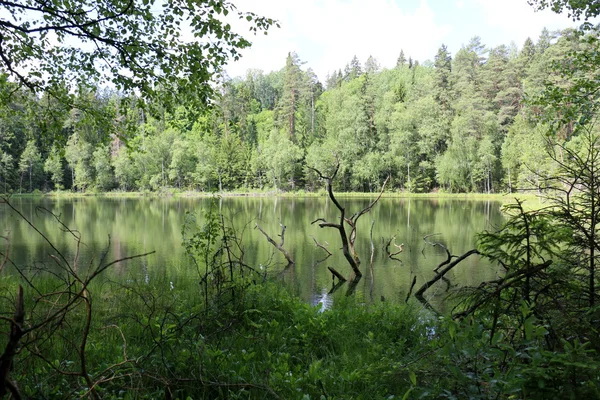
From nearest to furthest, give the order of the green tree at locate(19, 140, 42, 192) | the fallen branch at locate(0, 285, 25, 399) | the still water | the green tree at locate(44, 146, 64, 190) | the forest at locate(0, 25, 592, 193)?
1. the fallen branch at locate(0, 285, 25, 399)
2. the still water
3. the forest at locate(0, 25, 592, 193)
4. the green tree at locate(19, 140, 42, 192)
5. the green tree at locate(44, 146, 64, 190)

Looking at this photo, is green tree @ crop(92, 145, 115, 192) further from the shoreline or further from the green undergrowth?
the green undergrowth

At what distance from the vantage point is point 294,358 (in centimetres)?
468

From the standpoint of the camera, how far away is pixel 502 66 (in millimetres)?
64312

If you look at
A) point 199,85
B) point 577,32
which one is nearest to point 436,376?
point 199,85

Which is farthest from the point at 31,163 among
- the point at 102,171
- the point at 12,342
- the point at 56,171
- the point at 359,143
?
the point at 12,342

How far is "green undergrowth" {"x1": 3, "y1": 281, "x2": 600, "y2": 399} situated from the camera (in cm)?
175

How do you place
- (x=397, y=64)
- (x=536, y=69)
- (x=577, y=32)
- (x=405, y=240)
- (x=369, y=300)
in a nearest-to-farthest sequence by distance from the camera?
1. (x=577, y=32)
2. (x=369, y=300)
3. (x=405, y=240)
4. (x=536, y=69)
5. (x=397, y=64)

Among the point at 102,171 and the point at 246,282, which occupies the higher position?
the point at 102,171

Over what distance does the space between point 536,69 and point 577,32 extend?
57.3 m

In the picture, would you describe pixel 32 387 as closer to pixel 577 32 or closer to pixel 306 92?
pixel 577 32

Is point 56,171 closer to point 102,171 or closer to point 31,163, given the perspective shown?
point 31,163

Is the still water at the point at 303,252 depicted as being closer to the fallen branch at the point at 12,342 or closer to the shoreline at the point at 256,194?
the fallen branch at the point at 12,342

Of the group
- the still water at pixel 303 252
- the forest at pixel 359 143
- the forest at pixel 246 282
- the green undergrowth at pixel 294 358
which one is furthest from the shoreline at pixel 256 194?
the green undergrowth at pixel 294 358

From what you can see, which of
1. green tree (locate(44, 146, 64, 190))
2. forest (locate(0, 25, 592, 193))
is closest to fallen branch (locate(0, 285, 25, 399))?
forest (locate(0, 25, 592, 193))
